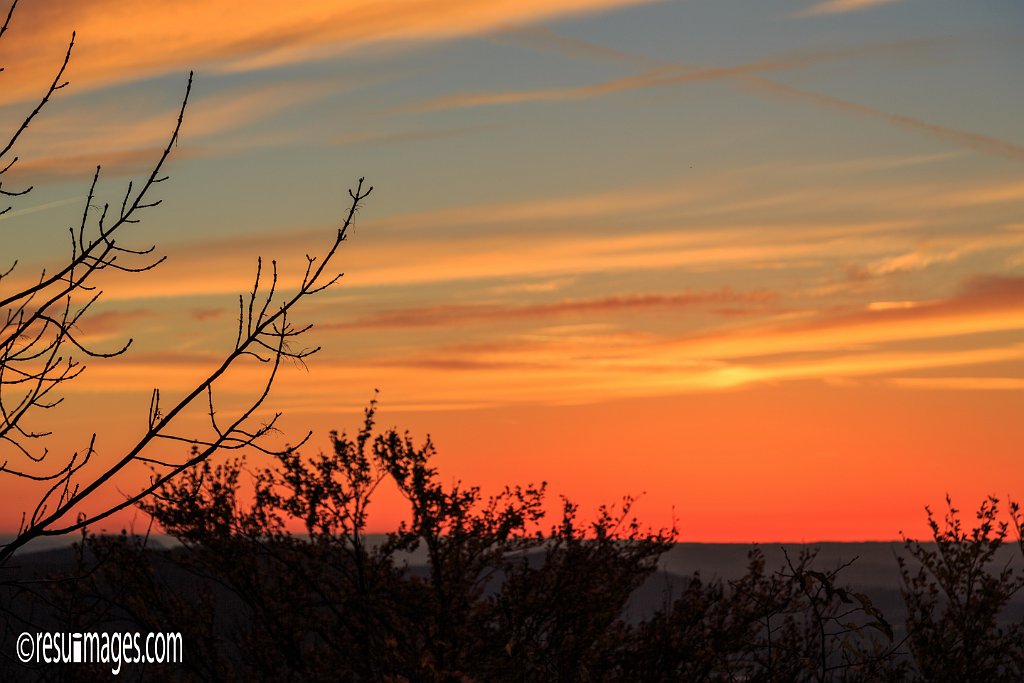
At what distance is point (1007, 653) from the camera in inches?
696

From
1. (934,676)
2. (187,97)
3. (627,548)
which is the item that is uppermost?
(187,97)

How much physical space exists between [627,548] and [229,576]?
6.34 m

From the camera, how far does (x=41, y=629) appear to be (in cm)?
923

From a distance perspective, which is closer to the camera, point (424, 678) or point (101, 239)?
point (101, 239)

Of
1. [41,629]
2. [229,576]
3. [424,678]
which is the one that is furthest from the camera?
[229,576]

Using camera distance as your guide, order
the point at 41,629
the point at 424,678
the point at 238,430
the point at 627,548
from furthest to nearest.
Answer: the point at 627,548
the point at 424,678
the point at 41,629
the point at 238,430

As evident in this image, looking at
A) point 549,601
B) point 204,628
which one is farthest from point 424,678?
point 204,628

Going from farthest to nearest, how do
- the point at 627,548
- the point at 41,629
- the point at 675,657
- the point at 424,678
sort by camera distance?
the point at 627,548, the point at 675,657, the point at 424,678, the point at 41,629

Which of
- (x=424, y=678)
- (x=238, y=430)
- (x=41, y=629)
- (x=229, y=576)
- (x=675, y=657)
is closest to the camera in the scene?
(x=238, y=430)

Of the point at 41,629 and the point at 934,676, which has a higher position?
the point at 41,629

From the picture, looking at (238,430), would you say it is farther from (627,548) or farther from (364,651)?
(627,548)

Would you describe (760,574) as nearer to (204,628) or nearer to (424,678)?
(424,678)

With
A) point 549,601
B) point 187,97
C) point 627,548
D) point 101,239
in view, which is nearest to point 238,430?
point 101,239

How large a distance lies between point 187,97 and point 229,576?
12676mm
